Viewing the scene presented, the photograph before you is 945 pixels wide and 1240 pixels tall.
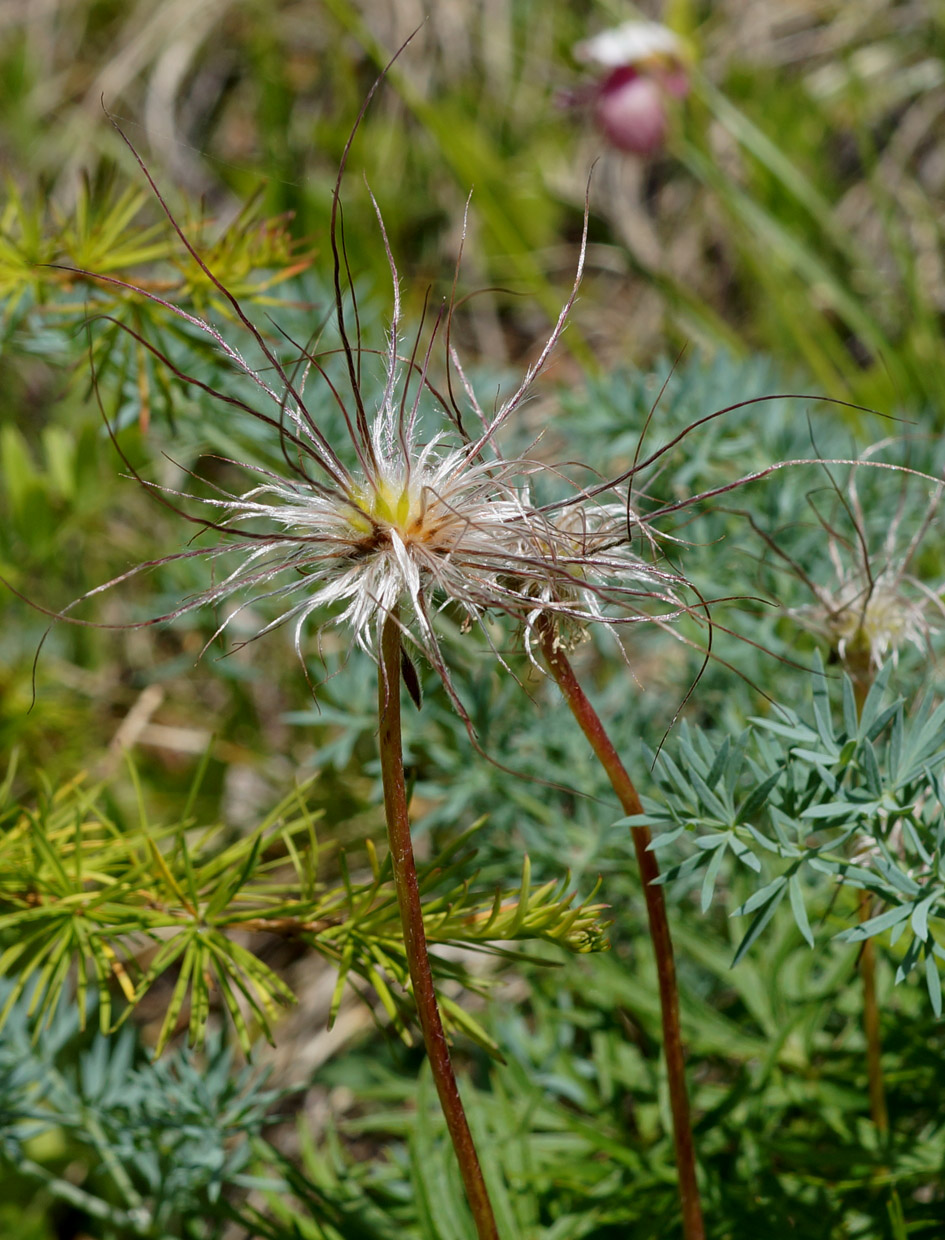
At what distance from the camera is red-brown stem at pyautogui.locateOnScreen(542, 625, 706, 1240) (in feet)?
1.70

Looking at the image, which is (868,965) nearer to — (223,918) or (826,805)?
(826,805)

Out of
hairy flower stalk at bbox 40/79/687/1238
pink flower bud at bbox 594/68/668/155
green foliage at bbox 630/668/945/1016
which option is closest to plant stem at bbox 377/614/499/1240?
hairy flower stalk at bbox 40/79/687/1238

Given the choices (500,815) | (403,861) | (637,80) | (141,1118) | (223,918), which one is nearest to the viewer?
(403,861)

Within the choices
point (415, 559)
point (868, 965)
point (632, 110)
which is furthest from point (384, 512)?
point (632, 110)

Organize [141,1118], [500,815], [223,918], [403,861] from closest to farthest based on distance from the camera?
[403,861] < [223,918] < [141,1118] < [500,815]

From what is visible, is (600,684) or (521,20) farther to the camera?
(521,20)

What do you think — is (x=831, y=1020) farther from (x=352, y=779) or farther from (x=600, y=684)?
(x=352, y=779)

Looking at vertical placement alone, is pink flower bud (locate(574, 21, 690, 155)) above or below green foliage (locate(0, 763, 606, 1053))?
above

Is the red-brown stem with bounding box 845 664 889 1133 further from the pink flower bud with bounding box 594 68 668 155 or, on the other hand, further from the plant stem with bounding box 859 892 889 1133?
the pink flower bud with bounding box 594 68 668 155

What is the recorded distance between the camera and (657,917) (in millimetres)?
551

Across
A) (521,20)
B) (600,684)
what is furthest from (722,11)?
(600,684)

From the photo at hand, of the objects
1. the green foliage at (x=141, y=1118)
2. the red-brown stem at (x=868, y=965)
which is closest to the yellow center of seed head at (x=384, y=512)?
the red-brown stem at (x=868, y=965)

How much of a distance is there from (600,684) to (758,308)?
1.03 meters

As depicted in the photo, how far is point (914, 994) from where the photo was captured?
835mm
